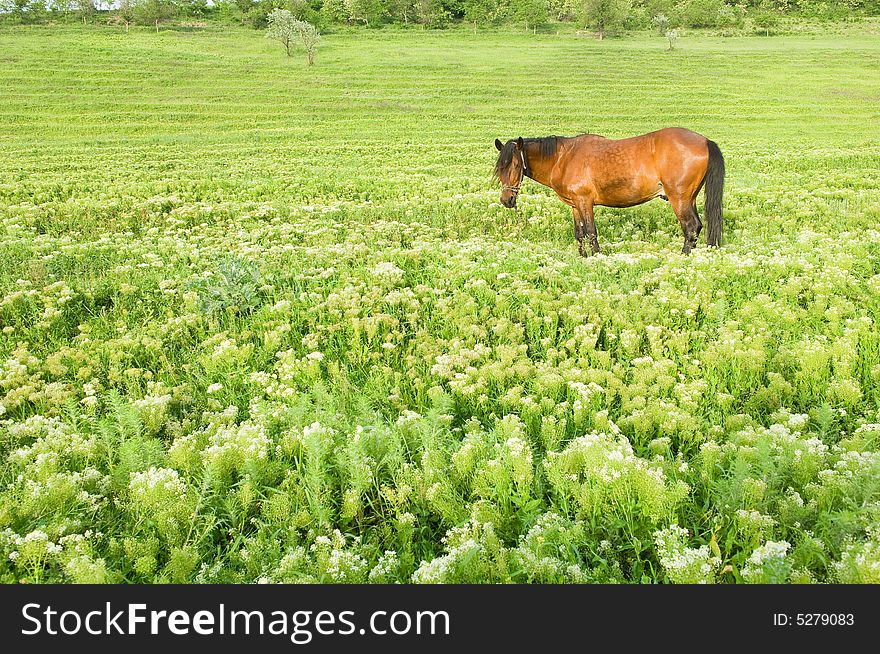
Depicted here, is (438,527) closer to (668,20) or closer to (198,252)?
(198,252)

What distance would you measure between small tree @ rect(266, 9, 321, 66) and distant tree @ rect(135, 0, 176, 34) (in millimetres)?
28643

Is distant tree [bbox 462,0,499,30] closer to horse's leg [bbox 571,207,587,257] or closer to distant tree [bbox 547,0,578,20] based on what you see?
distant tree [bbox 547,0,578,20]

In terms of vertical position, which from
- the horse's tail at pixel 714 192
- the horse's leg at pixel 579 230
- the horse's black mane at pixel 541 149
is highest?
the horse's black mane at pixel 541 149

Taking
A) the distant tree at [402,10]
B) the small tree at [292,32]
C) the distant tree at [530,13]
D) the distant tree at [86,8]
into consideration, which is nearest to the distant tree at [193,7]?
the distant tree at [86,8]

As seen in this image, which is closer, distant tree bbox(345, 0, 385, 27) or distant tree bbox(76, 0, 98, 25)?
distant tree bbox(76, 0, 98, 25)

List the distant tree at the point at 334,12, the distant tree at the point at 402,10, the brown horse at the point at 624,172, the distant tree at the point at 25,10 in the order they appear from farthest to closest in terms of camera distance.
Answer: the distant tree at the point at 402,10 < the distant tree at the point at 334,12 < the distant tree at the point at 25,10 < the brown horse at the point at 624,172

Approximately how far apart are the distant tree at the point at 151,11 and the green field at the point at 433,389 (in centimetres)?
8787

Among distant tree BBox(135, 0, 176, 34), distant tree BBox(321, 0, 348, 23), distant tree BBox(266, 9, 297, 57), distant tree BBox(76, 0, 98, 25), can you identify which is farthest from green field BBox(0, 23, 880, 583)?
distant tree BBox(76, 0, 98, 25)

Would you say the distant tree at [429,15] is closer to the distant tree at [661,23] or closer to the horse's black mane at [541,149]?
the distant tree at [661,23]

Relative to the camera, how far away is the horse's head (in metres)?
10.7

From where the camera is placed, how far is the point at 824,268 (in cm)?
812

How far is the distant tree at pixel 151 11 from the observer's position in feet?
282

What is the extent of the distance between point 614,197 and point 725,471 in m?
7.37

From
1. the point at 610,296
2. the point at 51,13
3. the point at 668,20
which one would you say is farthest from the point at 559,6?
the point at 610,296
